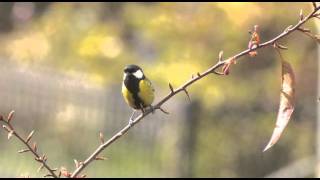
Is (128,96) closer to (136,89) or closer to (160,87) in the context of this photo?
(136,89)

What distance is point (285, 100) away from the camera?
1169 millimetres

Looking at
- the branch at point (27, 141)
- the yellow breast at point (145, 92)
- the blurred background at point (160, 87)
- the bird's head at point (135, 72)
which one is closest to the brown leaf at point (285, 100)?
the branch at point (27, 141)

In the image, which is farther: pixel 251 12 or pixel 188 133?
pixel 251 12

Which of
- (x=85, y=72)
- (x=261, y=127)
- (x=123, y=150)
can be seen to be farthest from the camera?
(x=85, y=72)

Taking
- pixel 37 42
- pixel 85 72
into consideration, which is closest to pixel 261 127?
pixel 85 72

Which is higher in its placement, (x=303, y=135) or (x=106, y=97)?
(x=106, y=97)

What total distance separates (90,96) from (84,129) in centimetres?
43

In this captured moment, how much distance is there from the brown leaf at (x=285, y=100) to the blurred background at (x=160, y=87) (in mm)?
7100

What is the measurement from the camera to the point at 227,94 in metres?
10.3

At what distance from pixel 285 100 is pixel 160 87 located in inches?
361

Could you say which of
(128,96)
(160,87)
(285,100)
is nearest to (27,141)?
(285,100)

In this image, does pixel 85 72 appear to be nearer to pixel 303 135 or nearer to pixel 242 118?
pixel 242 118

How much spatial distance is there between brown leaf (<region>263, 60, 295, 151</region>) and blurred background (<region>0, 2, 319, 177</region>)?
7.10 metres

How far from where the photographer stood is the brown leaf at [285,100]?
1.12 metres
